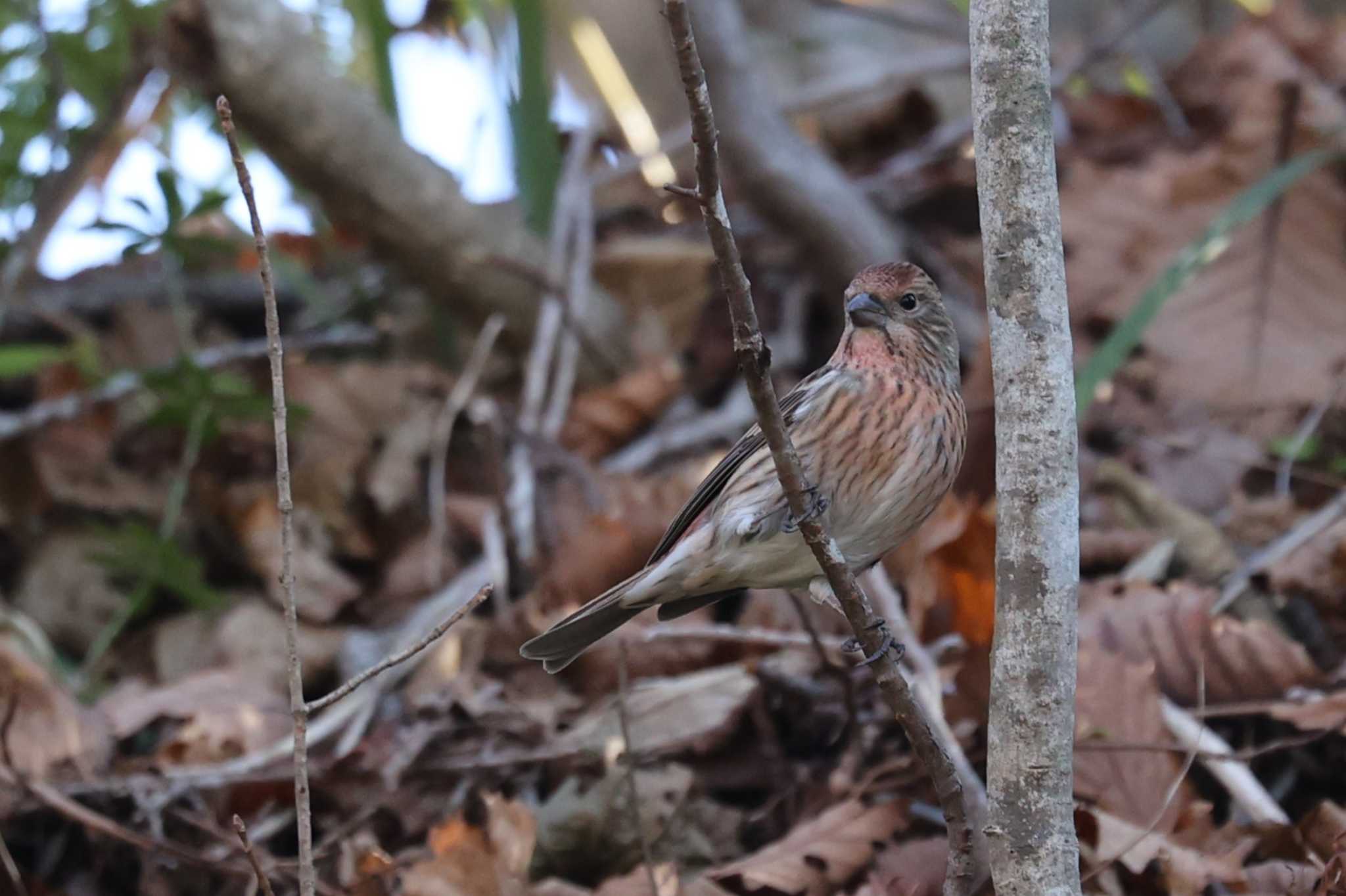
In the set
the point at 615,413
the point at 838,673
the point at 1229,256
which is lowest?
the point at 838,673

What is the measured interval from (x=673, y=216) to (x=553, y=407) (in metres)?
1.67

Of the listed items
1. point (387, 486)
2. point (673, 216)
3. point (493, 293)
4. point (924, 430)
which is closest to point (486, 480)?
point (387, 486)

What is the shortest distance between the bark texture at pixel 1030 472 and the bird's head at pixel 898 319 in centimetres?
102

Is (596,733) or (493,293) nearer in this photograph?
(596,733)

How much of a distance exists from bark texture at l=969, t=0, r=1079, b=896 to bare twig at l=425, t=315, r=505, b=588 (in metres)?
3.32

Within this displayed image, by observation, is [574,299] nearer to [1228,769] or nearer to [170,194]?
[170,194]

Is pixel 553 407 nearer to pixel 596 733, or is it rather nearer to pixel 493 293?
pixel 493 293

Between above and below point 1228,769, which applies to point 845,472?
above

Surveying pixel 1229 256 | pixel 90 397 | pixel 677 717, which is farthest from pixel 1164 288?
pixel 90 397

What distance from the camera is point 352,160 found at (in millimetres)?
5461

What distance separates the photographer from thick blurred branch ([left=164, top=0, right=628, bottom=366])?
16.8ft

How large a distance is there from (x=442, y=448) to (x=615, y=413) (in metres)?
0.81

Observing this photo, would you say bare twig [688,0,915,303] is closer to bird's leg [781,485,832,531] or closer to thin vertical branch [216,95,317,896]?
bird's leg [781,485,832,531]

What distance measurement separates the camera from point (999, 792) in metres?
2.23
